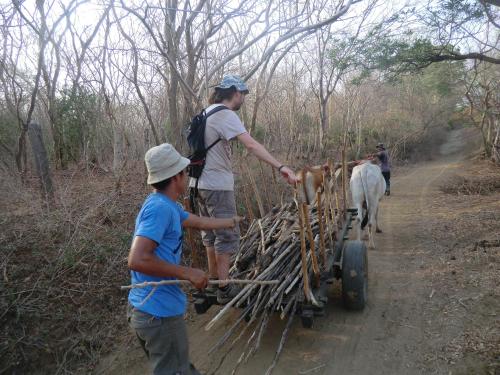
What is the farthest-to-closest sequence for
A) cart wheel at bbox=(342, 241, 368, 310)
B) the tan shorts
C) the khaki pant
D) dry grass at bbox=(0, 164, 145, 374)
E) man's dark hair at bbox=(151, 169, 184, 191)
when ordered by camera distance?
cart wheel at bbox=(342, 241, 368, 310) → dry grass at bbox=(0, 164, 145, 374) → the tan shorts → man's dark hair at bbox=(151, 169, 184, 191) → the khaki pant

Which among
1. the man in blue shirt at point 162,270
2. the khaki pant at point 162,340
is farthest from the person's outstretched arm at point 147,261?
the khaki pant at point 162,340

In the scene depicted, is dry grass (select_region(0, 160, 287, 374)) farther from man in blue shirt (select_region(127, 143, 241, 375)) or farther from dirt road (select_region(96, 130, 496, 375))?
man in blue shirt (select_region(127, 143, 241, 375))

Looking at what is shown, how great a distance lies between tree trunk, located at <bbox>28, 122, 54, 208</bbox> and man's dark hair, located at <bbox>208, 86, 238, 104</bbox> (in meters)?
3.43

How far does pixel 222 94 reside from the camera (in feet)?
9.98

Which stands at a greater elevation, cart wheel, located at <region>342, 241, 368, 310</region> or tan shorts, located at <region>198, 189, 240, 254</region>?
tan shorts, located at <region>198, 189, 240, 254</region>

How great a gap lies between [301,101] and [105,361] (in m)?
11.2

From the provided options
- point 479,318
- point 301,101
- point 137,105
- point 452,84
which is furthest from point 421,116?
point 479,318

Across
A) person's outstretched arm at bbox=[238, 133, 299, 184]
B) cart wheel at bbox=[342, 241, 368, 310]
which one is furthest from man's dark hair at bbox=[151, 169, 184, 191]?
cart wheel at bbox=[342, 241, 368, 310]

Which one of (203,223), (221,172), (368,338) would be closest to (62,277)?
(221,172)

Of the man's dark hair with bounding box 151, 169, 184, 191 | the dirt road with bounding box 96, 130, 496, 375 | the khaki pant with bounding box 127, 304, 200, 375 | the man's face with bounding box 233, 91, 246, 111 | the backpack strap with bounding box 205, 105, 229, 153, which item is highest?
the man's face with bounding box 233, 91, 246, 111

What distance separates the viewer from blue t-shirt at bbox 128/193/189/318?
1.78 metres

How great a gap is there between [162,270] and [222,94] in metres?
1.78

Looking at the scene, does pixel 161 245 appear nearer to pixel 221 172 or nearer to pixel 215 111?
pixel 221 172

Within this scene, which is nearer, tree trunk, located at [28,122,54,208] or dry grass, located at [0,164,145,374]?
dry grass, located at [0,164,145,374]
